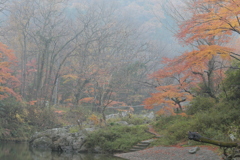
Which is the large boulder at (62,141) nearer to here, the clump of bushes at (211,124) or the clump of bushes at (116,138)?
the clump of bushes at (116,138)

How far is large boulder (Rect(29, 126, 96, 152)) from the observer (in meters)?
14.6

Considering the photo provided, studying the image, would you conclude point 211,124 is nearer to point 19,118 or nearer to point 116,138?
point 116,138

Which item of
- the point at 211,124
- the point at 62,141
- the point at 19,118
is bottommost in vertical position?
the point at 62,141

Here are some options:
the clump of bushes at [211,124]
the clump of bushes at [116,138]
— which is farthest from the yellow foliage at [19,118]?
the clump of bushes at [211,124]

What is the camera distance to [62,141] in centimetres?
1508

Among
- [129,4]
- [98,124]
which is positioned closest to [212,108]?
[98,124]

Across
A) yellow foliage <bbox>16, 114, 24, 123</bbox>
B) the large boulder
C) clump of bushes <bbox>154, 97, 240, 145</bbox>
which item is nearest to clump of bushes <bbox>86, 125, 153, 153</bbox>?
the large boulder

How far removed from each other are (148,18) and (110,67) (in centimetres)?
2724

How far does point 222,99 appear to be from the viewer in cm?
1295

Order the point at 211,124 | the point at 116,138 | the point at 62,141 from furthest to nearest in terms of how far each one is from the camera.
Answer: the point at 62,141 < the point at 116,138 < the point at 211,124

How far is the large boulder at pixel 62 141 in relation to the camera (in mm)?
14562

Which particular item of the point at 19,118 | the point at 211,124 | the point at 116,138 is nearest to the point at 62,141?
the point at 116,138

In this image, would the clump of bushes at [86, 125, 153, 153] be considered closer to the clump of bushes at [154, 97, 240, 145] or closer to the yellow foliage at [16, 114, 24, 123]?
the clump of bushes at [154, 97, 240, 145]

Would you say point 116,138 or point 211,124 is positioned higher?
point 211,124
